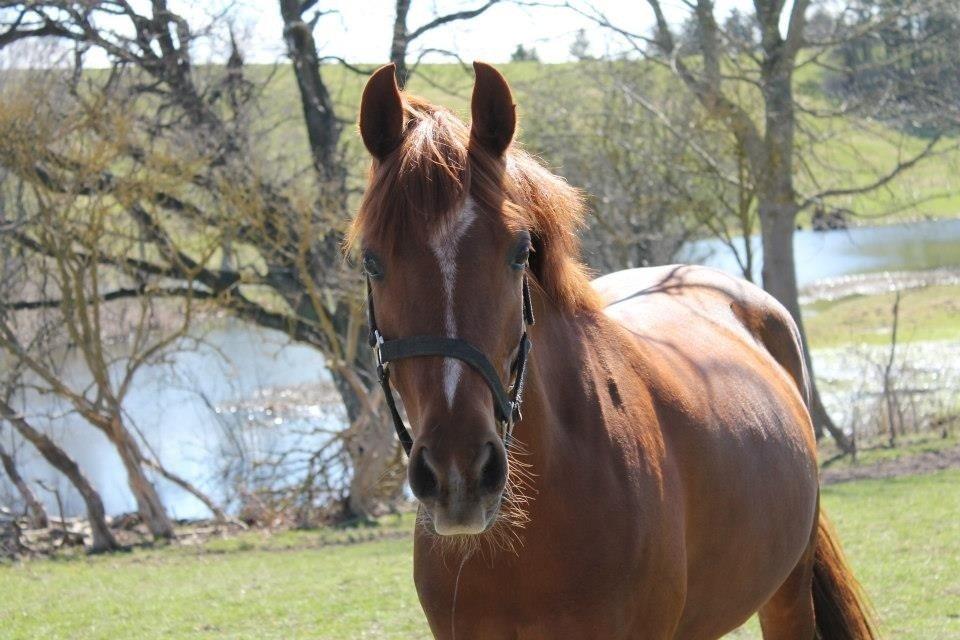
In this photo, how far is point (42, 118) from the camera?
1025cm

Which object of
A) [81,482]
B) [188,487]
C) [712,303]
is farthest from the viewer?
[188,487]

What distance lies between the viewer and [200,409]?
15.8m

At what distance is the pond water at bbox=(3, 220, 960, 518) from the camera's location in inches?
487

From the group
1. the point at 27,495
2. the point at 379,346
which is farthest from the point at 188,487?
the point at 379,346

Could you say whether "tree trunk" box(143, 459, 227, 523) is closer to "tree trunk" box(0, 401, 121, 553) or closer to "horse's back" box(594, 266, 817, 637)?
"tree trunk" box(0, 401, 121, 553)

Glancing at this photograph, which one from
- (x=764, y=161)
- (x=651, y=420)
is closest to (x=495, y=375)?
(x=651, y=420)

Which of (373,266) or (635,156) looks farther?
(635,156)

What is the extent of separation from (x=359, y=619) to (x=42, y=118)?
6787 millimetres

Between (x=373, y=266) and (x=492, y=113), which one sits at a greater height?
(x=492, y=113)

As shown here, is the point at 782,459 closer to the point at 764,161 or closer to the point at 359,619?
the point at 359,619

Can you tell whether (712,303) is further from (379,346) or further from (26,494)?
(26,494)

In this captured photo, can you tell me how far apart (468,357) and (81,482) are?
10.0m

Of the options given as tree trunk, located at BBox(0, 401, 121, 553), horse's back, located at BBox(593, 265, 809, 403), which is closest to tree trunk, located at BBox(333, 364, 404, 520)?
tree trunk, located at BBox(0, 401, 121, 553)

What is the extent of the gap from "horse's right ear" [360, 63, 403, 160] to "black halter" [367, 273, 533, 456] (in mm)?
298
